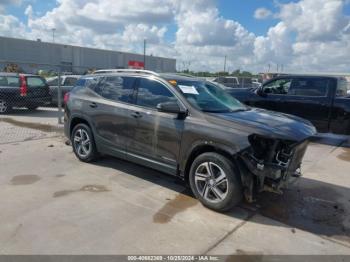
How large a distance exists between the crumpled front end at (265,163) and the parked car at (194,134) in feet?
0.04

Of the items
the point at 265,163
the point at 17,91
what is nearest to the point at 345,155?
the point at 265,163

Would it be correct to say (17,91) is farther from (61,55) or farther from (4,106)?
(61,55)

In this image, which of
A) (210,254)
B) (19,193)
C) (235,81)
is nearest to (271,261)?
(210,254)

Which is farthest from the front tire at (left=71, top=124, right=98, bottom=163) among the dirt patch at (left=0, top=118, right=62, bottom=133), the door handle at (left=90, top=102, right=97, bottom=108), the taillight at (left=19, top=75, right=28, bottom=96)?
the taillight at (left=19, top=75, right=28, bottom=96)

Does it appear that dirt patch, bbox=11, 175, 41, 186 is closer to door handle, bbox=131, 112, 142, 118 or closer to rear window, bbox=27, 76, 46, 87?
door handle, bbox=131, 112, 142, 118

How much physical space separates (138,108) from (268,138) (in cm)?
213

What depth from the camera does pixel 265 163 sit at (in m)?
4.02

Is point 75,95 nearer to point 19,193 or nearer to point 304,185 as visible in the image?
A: point 19,193

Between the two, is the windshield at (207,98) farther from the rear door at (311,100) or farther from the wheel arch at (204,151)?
the rear door at (311,100)

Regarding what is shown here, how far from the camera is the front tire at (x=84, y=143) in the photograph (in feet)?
20.0

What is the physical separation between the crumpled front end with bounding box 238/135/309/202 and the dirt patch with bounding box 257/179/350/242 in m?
0.47

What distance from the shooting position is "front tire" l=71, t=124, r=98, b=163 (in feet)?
20.0

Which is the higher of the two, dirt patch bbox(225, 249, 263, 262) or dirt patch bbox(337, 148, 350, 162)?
dirt patch bbox(337, 148, 350, 162)

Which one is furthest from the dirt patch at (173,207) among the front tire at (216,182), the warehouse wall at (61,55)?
Answer: the warehouse wall at (61,55)
